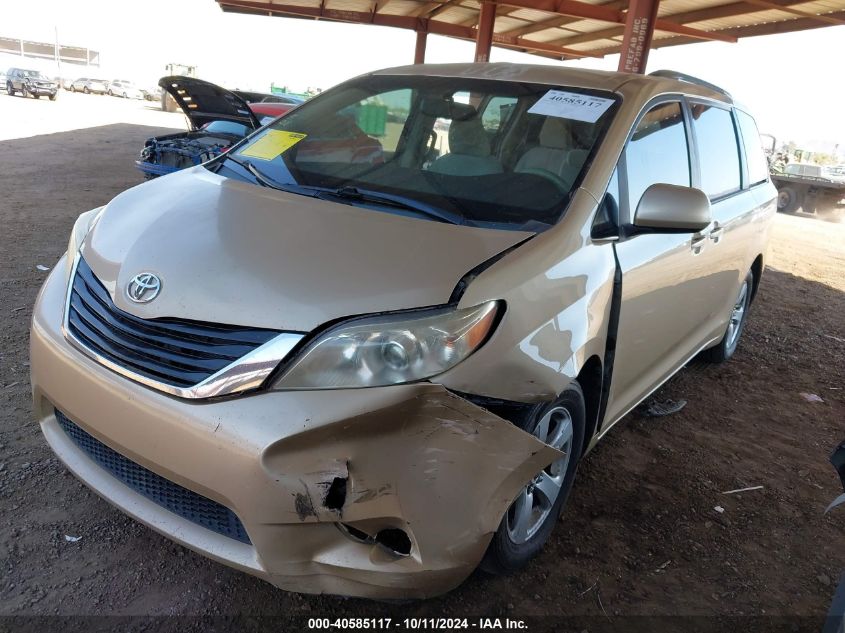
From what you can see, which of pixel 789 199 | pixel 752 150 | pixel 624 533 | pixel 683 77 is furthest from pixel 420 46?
pixel 624 533

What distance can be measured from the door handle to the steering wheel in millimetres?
1261

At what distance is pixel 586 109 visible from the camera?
8.49 ft

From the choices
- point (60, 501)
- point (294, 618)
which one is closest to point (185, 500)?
point (294, 618)

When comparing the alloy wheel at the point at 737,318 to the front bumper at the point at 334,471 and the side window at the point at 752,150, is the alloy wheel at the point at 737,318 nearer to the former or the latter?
the side window at the point at 752,150

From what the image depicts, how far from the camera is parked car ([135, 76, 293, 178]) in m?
6.16

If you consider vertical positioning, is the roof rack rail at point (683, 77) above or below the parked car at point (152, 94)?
above

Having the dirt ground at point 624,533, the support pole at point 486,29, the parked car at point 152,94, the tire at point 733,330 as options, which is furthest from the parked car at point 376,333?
the parked car at point 152,94

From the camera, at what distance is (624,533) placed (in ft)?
8.64

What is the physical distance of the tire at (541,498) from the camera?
2078 mm

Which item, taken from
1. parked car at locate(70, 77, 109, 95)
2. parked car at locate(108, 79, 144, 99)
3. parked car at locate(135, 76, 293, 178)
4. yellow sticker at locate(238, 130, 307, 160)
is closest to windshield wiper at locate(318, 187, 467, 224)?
yellow sticker at locate(238, 130, 307, 160)

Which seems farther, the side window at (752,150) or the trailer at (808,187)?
the trailer at (808,187)

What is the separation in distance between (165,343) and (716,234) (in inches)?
109

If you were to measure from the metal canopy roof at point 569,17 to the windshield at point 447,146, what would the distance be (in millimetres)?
11988

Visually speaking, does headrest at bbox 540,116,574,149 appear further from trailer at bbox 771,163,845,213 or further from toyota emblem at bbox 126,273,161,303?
trailer at bbox 771,163,845,213
